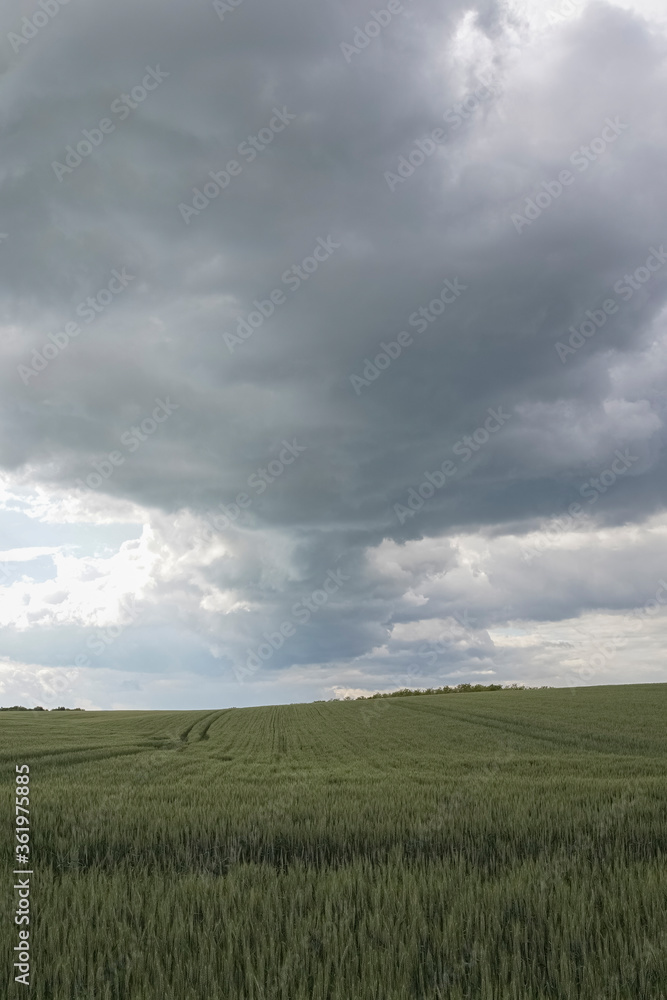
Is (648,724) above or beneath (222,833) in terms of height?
beneath

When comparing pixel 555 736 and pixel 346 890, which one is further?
pixel 555 736

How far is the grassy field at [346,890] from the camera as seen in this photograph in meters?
4.38

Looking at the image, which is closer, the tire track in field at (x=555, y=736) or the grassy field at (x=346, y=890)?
the grassy field at (x=346, y=890)

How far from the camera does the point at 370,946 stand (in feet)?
15.3

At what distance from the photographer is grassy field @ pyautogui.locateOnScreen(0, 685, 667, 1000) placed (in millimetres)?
4375

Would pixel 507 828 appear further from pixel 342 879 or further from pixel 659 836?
pixel 342 879

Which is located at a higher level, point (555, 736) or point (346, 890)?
point (346, 890)

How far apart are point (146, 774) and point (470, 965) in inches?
668

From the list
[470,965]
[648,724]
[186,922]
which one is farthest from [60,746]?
[648,724]

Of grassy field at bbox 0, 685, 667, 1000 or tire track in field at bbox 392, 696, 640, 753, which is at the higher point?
grassy field at bbox 0, 685, 667, 1000

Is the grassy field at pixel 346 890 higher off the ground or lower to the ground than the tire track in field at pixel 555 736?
higher

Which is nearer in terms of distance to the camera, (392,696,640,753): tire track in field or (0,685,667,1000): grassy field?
(0,685,667,1000): grassy field

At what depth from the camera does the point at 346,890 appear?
6.18 m

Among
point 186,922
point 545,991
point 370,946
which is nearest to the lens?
point 545,991
